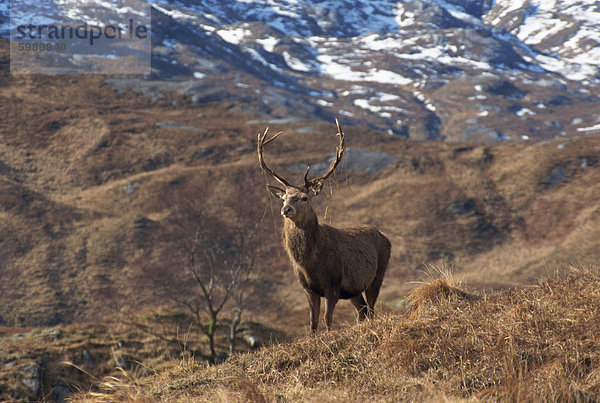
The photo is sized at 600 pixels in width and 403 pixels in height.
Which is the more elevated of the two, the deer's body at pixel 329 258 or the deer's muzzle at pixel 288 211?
the deer's muzzle at pixel 288 211

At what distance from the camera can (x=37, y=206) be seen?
41.9 m

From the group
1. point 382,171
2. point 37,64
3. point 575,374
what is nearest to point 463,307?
point 575,374

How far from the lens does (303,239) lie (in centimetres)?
1012

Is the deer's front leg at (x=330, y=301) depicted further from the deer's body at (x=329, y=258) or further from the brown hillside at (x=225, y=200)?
the brown hillside at (x=225, y=200)

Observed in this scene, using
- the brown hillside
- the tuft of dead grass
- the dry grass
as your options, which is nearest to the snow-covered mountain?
the brown hillside

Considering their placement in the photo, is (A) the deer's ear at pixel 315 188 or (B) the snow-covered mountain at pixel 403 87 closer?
(A) the deer's ear at pixel 315 188

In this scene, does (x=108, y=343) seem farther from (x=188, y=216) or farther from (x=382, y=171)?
(x=382, y=171)

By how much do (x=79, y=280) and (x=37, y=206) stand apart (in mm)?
10307

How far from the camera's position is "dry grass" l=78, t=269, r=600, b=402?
555 cm

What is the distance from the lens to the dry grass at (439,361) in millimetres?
5547

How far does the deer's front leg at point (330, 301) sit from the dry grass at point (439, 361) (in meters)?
1.82

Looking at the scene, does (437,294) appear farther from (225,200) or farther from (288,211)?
(225,200)

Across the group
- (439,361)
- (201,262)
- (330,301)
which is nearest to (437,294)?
(330,301)

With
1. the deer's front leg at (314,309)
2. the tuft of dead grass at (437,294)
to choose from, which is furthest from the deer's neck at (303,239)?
the tuft of dead grass at (437,294)
